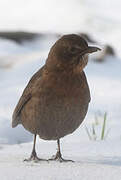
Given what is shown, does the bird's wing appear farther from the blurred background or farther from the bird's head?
the blurred background

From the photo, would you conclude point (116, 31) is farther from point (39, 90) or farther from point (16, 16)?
point (39, 90)

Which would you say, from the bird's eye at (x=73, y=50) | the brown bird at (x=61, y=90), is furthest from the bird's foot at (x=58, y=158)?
the bird's eye at (x=73, y=50)

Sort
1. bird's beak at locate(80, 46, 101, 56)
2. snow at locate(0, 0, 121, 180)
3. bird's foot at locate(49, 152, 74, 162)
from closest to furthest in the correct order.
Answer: snow at locate(0, 0, 121, 180)
bird's beak at locate(80, 46, 101, 56)
bird's foot at locate(49, 152, 74, 162)

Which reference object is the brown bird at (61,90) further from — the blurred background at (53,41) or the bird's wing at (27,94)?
the blurred background at (53,41)

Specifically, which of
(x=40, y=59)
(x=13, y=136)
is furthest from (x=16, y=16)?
(x=13, y=136)

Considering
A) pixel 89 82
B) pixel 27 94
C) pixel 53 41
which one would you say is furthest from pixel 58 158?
pixel 53 41

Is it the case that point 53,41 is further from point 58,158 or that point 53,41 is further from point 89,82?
point 58,158

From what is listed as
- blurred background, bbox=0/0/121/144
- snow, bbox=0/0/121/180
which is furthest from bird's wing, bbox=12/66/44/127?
blurred background, bbox=0/0/121/144
